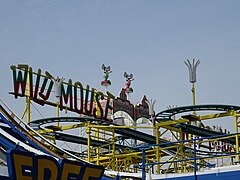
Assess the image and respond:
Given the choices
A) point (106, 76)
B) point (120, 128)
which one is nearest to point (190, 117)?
point (120, 128)

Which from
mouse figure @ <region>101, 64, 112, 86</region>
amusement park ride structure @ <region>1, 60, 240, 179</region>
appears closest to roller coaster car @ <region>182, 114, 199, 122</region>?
amusement park ride structure @ <region>1, 60, 240, 179</region>

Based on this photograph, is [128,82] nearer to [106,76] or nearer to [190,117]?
[106,76]

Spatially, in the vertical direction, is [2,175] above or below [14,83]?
below

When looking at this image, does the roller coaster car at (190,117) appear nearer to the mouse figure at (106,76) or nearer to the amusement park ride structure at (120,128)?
the amusement park ride structure at (120,128)

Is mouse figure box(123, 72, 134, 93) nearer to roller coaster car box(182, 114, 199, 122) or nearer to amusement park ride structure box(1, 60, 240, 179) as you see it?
amusement park ride structure box(1, 60, 240, 179)

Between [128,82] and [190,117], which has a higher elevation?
[128,82]

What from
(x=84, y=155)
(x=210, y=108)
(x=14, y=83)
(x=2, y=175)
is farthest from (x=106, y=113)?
(x=2, y=175)

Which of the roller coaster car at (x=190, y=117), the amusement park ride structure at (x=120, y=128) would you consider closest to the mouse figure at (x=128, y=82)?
the amusement park ride structure at (x=120, y=128)

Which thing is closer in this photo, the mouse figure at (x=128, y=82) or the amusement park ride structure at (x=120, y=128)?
the amusement park ride structure at (x=120, y=128)

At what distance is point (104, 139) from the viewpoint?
27.4 meters

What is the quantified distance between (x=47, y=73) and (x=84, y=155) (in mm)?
4668

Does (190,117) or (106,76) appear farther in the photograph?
(106,76)

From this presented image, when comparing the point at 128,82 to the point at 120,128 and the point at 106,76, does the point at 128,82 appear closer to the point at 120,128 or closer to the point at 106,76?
the point at 106,76

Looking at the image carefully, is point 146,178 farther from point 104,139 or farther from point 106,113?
point 106,113
